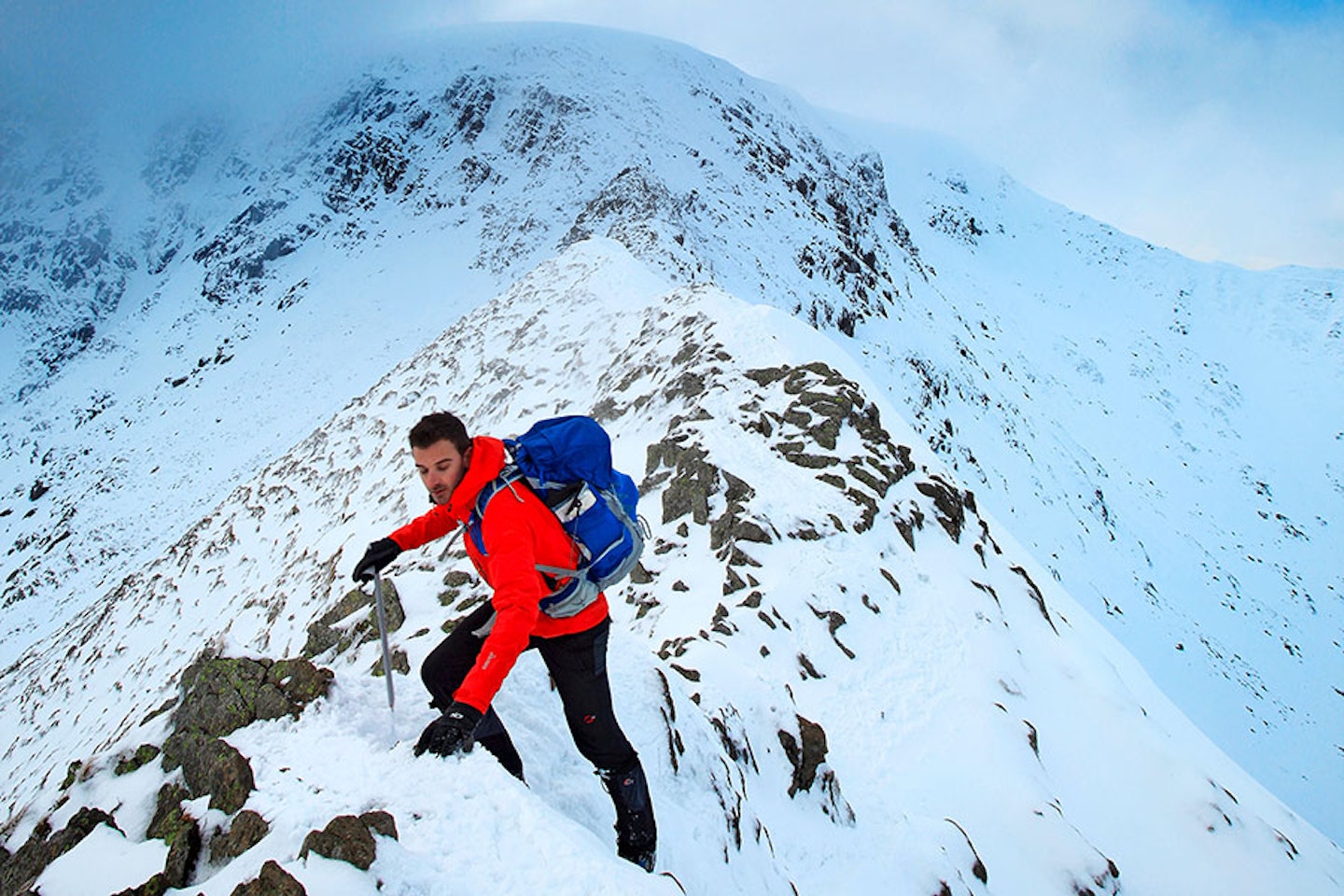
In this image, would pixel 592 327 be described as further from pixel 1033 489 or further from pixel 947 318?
pixel 947 318

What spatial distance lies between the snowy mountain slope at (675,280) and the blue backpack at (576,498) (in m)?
26.0

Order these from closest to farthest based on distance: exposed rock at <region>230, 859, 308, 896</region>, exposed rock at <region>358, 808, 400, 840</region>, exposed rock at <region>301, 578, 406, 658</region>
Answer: exposed rock at <region>230, 859, 308, 896</region>, exposed rock at <region>358, 808, 400, 840</region>, exposed rock at <region>301, 578, 406, 658</region>

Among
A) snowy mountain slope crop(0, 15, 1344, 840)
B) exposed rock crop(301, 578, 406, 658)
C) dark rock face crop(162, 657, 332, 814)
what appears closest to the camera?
dark rock face crop(162, 657, 332, 814)

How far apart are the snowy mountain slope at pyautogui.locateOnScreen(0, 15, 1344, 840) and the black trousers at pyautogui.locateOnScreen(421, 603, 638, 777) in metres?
26.1

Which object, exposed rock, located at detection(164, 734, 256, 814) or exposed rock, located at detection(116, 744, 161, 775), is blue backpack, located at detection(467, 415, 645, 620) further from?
exposed rock, located at detection(116, 744, 161, 775)

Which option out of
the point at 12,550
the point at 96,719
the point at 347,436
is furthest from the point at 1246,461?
the point at 12,550

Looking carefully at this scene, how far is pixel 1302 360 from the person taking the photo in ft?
208

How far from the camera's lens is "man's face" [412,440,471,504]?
3.10 meters

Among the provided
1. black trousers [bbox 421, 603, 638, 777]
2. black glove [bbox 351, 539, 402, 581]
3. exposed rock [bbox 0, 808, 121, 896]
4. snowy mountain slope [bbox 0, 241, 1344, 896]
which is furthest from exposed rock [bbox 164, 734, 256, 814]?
black glove [bbox 351, 539, 402, 581]


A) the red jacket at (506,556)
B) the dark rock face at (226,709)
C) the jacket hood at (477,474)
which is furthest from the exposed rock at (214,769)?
the jacket hood at (477,474)

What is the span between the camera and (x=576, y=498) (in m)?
3.31

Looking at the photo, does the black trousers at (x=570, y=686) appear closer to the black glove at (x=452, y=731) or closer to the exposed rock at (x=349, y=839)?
the black glove at (x=452, y=731)

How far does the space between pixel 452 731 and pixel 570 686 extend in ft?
2.12

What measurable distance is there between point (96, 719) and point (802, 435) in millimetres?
17823
